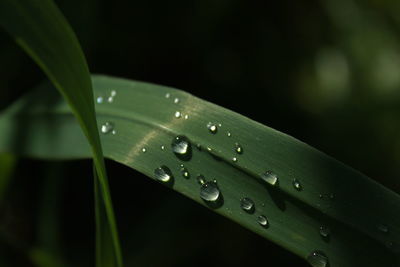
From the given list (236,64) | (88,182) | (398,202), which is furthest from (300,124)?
(398,202)

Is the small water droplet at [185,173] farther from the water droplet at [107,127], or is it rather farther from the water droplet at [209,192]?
the water droplet at [107,127]

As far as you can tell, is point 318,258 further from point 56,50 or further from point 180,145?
point 56,50

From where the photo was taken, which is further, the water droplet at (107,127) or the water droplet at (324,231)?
the water droplet at (107,127)

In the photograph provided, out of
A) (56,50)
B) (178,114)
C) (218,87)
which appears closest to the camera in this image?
(56,50)

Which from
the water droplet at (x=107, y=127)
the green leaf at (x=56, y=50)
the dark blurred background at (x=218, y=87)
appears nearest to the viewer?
the green leaf at (x=56, y=50)

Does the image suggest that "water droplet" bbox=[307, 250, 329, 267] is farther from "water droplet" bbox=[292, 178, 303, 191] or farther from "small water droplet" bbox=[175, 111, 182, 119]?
"small water droplet" bbox=[175, 111, 182, 119]

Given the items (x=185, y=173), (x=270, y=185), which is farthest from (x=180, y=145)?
(x=270, y=185)

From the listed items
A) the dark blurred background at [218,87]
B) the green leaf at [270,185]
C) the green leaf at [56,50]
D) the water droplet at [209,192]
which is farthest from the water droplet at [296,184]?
the dark blurred background at [218,87]
